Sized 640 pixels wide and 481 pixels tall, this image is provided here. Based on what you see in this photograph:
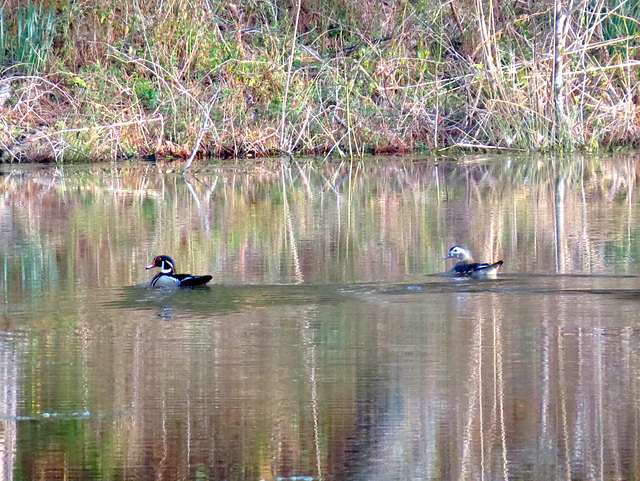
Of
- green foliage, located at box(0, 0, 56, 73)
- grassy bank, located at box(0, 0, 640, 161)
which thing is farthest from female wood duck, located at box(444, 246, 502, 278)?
green foliage, located at box(0, 0, 56, 73)

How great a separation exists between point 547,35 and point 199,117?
5975 millimetres

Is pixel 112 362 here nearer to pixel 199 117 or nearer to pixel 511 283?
pixel 511 283

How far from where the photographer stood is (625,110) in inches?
827

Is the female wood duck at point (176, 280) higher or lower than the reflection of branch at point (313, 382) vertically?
higher

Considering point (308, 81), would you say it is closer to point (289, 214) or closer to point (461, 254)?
point (289, 214)

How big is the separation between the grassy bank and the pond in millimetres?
5707

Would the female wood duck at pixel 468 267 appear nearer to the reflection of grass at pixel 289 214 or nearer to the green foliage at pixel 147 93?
the reflection of grass at pixel 289 214

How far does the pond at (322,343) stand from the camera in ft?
17.6

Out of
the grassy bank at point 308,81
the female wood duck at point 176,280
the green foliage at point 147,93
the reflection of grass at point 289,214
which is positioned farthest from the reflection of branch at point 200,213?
the green foliage at point 147,93

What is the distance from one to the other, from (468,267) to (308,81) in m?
12.2

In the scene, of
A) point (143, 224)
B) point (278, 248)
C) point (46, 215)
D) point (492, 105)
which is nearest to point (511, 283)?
point (278, 248)

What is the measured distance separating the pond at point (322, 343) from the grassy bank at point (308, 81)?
5707 mm

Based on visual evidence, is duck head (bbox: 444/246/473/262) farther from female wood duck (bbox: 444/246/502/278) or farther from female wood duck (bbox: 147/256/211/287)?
female wood duck (bbox: 147/256/211/287)

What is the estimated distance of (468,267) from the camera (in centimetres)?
977
